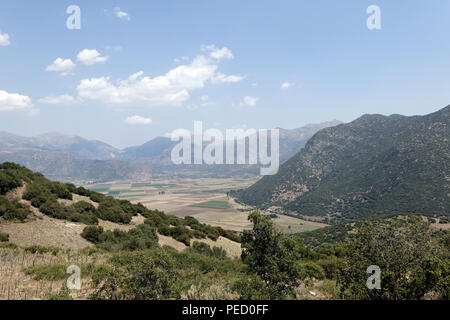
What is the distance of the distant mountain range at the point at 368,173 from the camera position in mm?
78438

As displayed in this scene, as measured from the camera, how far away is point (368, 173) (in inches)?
4464

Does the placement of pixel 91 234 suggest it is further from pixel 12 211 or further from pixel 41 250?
pixel 12 211

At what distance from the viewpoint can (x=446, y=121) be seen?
91.8m

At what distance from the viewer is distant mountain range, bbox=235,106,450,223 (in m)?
78.4

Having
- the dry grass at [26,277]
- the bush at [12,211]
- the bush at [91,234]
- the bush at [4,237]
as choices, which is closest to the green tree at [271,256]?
the dry grass at [26,277]

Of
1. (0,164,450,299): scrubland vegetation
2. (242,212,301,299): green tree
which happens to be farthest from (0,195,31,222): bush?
(242,212,301,299): green tree

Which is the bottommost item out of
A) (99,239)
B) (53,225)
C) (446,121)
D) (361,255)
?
(99,239)

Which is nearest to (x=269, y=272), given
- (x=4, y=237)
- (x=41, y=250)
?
(x=41, y=250)

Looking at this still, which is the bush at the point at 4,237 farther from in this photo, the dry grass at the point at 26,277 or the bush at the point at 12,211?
the dry grass at the point at 26,277

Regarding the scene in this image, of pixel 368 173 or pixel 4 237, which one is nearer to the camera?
pixel 4 237

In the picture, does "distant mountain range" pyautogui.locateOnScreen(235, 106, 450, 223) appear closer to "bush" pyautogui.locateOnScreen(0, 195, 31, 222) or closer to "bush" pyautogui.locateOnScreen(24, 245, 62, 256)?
"bush" pyautogui.locateOnScreen(24, 245, 62, 256)

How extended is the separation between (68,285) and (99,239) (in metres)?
9.91
